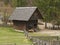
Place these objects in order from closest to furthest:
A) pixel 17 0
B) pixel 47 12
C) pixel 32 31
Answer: pixel 32 31, pixel 47 12, pixel 17 0

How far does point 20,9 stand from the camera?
52.3 m

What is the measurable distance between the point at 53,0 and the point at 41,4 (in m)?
2.90

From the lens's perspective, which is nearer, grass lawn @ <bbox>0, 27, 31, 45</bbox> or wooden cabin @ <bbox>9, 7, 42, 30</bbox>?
grass lawn @ <bbox>0, 27, 31, 45</bbox>

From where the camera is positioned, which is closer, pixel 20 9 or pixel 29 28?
pixel 29 28

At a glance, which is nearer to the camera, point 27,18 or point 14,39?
point 14,39

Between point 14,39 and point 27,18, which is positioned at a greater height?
point 27,18

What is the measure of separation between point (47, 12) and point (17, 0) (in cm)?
1728

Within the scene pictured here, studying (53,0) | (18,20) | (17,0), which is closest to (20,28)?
(18,20)

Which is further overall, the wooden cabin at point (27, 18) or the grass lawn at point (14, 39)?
the wooden cabin at point (27, 18)

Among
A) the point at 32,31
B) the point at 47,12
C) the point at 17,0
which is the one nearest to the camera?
the point at 32,31

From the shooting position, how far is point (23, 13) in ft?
164

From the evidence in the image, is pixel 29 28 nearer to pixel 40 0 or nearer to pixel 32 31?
pixel 32 31

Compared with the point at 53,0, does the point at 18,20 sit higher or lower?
lower

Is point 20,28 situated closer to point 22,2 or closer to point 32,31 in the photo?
point 32,31
